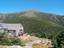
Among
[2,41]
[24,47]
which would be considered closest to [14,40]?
[2,41]

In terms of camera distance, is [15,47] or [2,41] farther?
[2,41]

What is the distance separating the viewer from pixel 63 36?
36.0 metres

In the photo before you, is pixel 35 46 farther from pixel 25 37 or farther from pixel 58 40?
pixel 25 37

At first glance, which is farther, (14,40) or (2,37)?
(2,37)

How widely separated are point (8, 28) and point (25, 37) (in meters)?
18.1

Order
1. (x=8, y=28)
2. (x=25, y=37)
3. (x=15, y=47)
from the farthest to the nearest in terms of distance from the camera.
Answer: (x=8, y=28)
(x=25, y=37)
(x=15, y=47)

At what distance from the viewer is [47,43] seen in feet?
129

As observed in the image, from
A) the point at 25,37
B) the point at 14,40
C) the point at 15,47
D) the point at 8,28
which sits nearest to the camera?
the point at 15,47

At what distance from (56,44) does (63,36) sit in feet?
6.15

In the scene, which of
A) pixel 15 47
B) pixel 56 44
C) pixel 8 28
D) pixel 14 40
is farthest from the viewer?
pixel 8 28

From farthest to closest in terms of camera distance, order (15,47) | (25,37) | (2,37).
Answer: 1. (25,37)
2. (2,37)
3. (15,47)

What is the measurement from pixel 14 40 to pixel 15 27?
2728cm

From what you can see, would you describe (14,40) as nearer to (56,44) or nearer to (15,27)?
(56,44)

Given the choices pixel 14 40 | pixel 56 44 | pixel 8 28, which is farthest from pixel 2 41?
pixel 8 28
